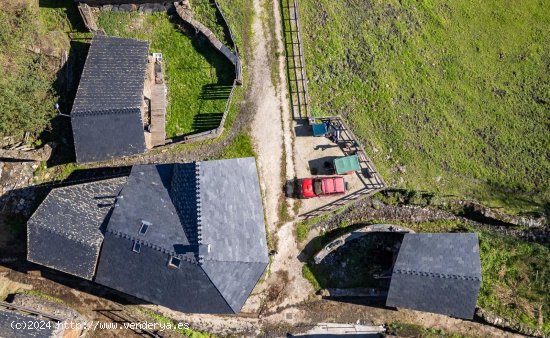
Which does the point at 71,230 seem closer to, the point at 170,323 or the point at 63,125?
the point at 63,125

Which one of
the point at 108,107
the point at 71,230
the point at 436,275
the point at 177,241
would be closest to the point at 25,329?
the point at 71,230

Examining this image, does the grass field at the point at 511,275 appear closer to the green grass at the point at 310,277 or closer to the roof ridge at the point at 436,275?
the green grass at the point at 310,277

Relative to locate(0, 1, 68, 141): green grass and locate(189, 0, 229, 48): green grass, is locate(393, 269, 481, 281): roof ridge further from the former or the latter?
locate(0, 1, 68, 141): green grass

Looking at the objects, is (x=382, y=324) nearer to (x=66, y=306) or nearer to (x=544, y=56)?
(x=66, y=306)

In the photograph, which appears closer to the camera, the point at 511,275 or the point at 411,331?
the point at 411,331

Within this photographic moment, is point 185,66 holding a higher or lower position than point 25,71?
higher

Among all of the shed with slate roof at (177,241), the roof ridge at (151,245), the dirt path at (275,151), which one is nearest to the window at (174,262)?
the shed with slate roof at (177,241)
